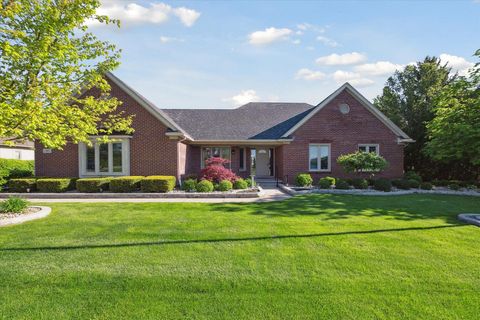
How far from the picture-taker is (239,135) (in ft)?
68.4

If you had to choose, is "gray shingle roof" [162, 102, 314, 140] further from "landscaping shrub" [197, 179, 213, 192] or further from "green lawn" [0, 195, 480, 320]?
"green lawn" [0, 195, 480, 320]

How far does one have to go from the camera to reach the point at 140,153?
16953 mm

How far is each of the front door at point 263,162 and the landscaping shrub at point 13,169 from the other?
14.2 metres

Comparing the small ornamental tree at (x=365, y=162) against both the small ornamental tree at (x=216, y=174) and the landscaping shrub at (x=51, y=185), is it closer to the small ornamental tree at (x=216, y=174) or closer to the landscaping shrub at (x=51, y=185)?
the small ornamental tree at (x=216, y=174)

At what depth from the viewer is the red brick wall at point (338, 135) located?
19.1m

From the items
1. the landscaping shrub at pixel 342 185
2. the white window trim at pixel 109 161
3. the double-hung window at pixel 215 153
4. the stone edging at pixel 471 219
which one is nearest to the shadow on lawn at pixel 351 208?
the stone edging at pixel 471 219

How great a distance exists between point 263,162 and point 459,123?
39.6 feet

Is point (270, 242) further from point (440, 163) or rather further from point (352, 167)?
point (440, 163)

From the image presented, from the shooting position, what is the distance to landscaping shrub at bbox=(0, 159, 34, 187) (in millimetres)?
15502

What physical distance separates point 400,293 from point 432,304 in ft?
1.31

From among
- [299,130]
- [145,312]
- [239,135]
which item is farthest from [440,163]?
[145,312]

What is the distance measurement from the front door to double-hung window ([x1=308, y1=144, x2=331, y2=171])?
162 inches

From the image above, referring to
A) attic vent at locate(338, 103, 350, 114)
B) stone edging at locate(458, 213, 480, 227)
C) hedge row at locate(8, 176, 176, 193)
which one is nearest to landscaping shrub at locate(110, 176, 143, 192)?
hedge row at locate(8, 176, 176, 193)

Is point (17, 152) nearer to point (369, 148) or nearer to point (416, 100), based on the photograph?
point (369, 148)
